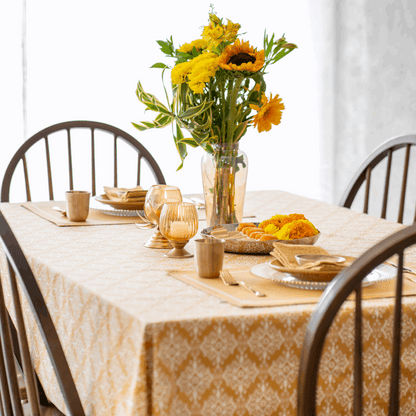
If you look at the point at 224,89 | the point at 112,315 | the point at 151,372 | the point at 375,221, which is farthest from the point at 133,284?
the point at 375,221

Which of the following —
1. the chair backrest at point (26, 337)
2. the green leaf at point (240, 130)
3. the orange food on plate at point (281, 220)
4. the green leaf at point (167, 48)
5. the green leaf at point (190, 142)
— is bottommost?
the chair backrest at point (26, 337)

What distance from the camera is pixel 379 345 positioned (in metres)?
0.88

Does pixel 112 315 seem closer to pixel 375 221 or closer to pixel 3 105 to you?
pixel 375 221

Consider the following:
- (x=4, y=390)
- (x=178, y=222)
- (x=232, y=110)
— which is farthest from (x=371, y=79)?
(x=4, y=390)

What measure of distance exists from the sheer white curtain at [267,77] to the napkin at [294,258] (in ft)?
7.69

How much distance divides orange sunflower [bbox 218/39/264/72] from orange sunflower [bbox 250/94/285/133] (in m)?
0.08

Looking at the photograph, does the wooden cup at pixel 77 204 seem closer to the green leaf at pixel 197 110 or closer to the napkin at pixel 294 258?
the green leaf at pixel 197 110

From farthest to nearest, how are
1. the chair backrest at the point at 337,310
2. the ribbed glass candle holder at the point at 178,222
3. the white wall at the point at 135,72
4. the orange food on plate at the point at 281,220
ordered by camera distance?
the white wall at the point at 135,72 → the orange food on plate at the point at 281,220 → the ribbed glass candle holder at the point at 178,222 → the chair backrest at the point at 337,310

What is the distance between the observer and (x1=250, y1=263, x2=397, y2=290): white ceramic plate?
3.22 feet

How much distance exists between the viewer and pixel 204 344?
2.65 ft

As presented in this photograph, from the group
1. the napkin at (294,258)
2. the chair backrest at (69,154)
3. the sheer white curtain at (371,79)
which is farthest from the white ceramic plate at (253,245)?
the sheer white curtain at (371,79)

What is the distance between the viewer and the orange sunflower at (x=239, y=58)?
1.31m

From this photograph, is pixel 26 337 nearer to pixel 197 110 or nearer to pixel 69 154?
pixel 197 110

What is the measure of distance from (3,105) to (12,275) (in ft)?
8.73
